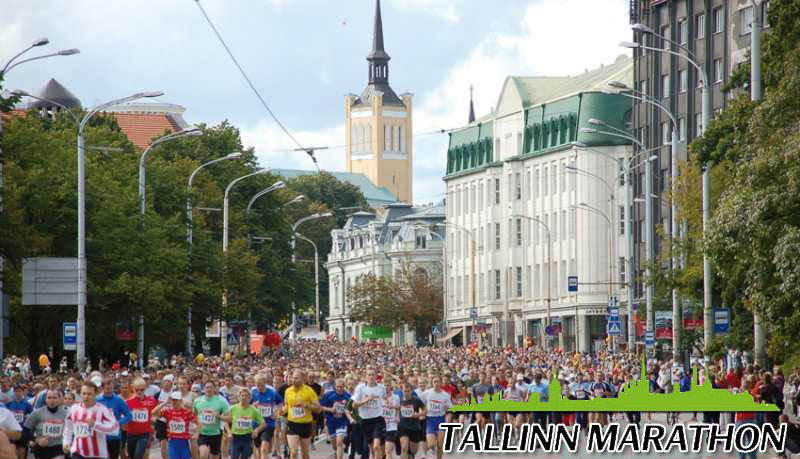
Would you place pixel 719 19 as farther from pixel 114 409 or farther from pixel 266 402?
pixel 114 409

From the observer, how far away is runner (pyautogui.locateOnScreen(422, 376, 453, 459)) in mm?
29875

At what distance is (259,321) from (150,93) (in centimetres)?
4200

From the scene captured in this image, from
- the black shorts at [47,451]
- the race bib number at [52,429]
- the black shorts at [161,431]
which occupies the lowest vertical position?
the black shorts at [47,451]

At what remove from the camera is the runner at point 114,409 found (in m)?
24.2

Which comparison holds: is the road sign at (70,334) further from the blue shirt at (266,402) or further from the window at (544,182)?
the window at (544,182)

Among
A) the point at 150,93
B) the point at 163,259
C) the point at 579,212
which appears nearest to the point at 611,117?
the point at 579,212

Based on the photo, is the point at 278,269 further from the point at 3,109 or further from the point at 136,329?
the point at 3,109

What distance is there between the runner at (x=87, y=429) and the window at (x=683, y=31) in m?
73.4

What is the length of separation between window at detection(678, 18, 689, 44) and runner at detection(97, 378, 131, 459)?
71.2m

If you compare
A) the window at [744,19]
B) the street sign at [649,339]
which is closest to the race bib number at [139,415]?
the street sign at [649,339]

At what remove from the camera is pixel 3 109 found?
126ft

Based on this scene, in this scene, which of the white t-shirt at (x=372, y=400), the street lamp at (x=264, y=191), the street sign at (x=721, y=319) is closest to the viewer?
the white t-shirt at (x=372, y=400)

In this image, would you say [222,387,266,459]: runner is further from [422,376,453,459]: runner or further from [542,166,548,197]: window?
[542,166,548,197]: window

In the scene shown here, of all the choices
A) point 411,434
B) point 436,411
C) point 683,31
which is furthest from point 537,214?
point 411,434
